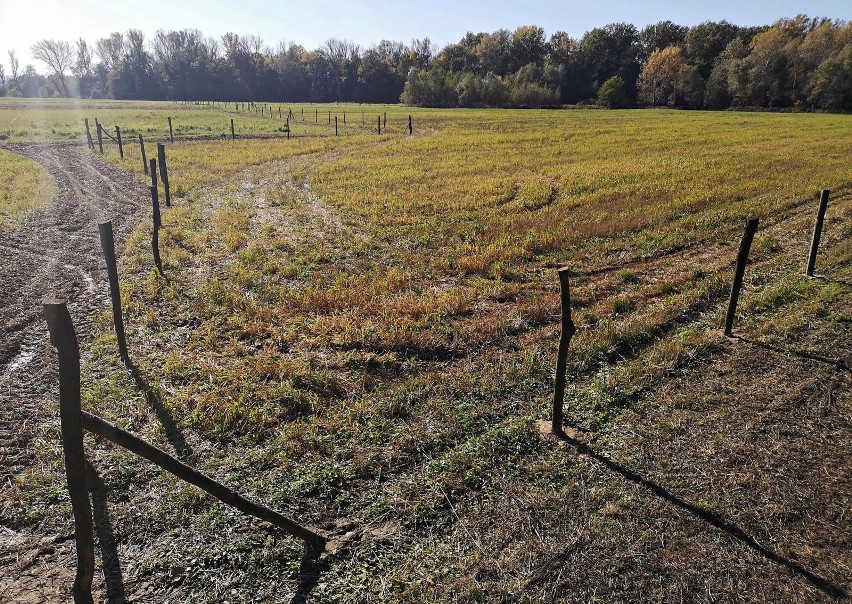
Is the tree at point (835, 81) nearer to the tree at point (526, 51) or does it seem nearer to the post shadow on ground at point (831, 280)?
the tree at point (526, 51)

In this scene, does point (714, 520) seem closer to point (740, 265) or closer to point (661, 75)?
point (740, 265)

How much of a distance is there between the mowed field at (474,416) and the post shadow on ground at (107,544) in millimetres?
30

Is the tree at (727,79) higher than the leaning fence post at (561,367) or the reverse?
higher

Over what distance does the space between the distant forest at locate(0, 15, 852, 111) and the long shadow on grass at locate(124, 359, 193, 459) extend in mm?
98569

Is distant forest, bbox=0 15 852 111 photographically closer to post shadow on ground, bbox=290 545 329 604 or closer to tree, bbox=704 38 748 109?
tree, bbox=704 38 748 109

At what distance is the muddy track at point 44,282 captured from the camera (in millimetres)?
6781

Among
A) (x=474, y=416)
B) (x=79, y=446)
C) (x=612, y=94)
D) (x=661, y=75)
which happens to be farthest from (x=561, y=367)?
(x=661, y=75)

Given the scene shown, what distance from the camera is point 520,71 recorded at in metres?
108

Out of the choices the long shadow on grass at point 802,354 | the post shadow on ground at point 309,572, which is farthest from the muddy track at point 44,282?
the long shadow on grass at point 802,354

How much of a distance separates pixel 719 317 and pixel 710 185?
1483 centimetres

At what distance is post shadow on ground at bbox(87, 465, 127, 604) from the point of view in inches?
174

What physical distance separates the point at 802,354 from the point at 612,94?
10459 cm

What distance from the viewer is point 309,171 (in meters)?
27.1

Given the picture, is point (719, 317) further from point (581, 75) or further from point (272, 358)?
point (581, 75)
